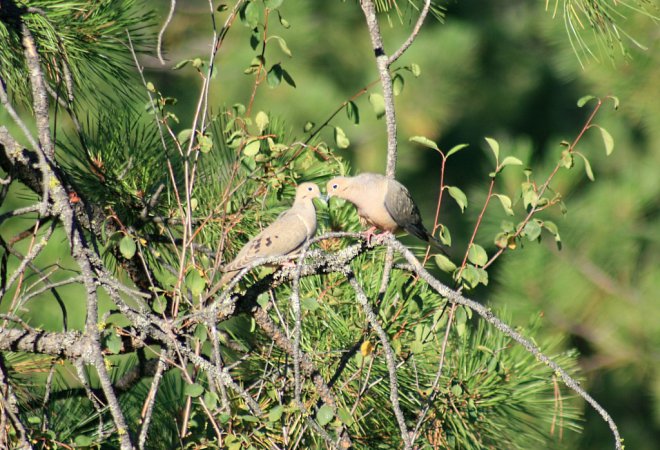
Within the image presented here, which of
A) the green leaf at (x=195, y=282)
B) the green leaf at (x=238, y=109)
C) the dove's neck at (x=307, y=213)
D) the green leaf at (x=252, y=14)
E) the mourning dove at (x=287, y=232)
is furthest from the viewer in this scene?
the dove's neck at (x=307, y=213)

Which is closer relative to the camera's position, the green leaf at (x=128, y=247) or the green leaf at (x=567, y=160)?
the green leaf at (x=128, y=247)

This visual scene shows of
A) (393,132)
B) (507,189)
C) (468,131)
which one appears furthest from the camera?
(468,131)

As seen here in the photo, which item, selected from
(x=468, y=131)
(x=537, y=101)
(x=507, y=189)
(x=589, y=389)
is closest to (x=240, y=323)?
(x=507, y=189)

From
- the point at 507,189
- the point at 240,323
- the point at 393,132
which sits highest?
the point at 393,132

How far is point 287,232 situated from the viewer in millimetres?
2748

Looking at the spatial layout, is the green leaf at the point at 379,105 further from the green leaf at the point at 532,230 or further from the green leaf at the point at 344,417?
the green leaf at the point at 344,417

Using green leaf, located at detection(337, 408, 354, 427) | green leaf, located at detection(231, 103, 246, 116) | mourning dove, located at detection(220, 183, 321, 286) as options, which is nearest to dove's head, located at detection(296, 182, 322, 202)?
mourning dove, located at detection(220, 183, 321, 286)

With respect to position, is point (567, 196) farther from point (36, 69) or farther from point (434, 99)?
point (36, 69)

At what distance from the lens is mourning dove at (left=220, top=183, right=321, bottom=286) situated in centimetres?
250

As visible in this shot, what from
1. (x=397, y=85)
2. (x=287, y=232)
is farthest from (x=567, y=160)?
(x=287, y=232)

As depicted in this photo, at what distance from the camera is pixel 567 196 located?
5.07m

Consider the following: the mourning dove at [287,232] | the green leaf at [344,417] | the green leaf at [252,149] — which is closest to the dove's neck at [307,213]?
the mourning dove at [287,232]

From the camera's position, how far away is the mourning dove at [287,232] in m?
2.50

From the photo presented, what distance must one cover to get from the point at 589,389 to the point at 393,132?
3800 millimetres
